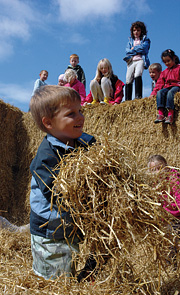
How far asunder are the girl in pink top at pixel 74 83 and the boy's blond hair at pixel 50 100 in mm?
3733

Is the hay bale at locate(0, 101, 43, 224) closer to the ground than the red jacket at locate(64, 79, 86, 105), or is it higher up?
closer to the ground

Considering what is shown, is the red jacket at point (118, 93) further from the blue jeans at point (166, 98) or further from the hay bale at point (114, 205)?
the hay bale at point (114, 205)

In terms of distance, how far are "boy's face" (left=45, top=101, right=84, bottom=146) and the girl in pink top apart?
3.82 meters

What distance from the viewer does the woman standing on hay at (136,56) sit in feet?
16.5

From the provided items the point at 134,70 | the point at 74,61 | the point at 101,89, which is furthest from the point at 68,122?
the point at 74,61

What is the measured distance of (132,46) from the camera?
17.3ft

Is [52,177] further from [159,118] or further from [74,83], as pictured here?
[74,83]

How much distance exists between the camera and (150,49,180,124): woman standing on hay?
145 inches

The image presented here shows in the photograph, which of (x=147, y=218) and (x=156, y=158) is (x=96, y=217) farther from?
(x=156, y=158)

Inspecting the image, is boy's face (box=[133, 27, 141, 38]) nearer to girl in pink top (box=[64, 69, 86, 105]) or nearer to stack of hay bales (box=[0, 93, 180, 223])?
girl in pink top (box=[64, 69, 86, 105])

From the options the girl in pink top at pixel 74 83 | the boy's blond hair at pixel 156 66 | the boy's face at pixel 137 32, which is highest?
the boy's face at pixel 137 32

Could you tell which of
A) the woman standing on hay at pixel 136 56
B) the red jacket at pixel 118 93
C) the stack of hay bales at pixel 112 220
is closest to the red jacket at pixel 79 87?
the red jacket at pixel 118 93

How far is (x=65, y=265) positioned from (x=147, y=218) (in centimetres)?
56

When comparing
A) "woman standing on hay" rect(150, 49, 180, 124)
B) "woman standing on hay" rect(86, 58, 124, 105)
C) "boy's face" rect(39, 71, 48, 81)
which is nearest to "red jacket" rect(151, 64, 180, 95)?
"woman standing on hay" rect(150, 49, 180, 124)
